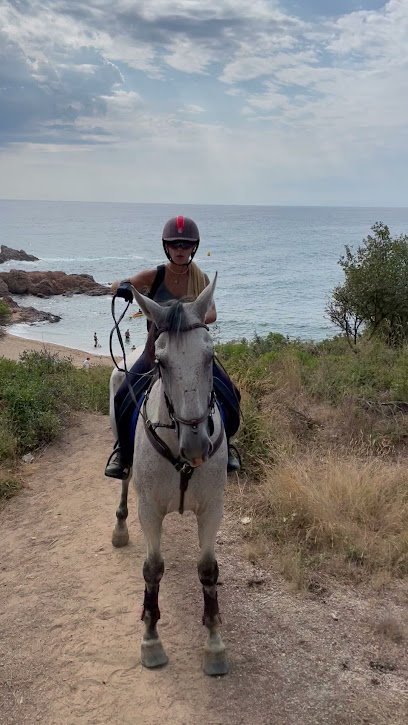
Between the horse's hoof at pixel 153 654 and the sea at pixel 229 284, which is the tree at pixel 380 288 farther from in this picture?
the horse's hoof at pixel 153 654

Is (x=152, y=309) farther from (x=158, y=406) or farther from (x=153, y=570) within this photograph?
(x=153, y=570)

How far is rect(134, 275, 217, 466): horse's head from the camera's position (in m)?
2.71

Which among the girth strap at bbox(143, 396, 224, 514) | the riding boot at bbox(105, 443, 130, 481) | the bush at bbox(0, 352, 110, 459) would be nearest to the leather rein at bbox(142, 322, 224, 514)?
the girth strap at bbox(143, 396, 224, 514)

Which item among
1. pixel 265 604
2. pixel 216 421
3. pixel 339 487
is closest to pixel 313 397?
pixel 339 487

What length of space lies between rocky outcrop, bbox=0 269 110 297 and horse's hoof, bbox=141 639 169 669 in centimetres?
4321

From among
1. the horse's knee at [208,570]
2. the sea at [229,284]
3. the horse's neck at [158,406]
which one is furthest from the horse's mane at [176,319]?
the sea at [229,284]

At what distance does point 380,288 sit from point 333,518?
10.9 metres

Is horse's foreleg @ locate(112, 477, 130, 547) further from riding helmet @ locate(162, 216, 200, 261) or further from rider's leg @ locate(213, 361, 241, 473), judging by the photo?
riding helmet @ locate(162, 216, 200, 261)

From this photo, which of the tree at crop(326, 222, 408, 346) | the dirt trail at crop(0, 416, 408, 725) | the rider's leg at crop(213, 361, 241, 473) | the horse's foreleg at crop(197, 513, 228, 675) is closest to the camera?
A: the dirt trail at crop(0, 416, 408, 725)

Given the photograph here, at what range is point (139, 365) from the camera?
4.25m

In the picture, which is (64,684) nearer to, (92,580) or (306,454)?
(92,580)

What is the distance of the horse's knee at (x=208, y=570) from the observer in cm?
368

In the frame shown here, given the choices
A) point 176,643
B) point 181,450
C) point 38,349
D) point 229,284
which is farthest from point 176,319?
point 229,284

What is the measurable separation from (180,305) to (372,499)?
3.46 m
